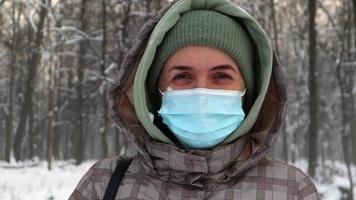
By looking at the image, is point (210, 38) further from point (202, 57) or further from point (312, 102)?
point (312, 102)

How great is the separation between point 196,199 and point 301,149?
205 ft

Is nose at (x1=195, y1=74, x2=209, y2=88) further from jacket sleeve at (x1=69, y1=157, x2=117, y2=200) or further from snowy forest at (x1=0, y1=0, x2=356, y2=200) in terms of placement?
snowy forest at (x1=0, y1=0, x2=356, y2=200)

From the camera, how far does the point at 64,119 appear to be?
4003 centimetres

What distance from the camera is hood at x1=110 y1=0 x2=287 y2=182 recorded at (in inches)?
79.3

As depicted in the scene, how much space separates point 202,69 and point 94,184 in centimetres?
57

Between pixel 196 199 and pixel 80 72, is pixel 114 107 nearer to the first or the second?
pixel 196 199

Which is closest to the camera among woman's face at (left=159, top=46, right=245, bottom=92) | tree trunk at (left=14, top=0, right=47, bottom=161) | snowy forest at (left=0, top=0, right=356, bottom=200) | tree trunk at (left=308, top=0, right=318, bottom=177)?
woman's face at (left=159, top=46, right=245, bottom=92)

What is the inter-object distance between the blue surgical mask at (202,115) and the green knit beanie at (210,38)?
11 cm

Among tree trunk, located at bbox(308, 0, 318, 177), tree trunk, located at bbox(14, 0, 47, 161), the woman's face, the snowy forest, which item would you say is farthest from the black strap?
tree trunk, located at bbox(14, 0, 47, 161)

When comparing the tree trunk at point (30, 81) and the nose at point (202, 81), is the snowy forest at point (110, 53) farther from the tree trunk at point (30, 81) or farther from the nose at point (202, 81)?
the nose at point (202, 81)

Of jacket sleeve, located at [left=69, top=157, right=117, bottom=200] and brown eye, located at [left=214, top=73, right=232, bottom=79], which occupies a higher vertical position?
brown eye, located at [left=214, top=73, right=232, bottom=79]

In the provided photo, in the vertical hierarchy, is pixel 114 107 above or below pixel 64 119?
above

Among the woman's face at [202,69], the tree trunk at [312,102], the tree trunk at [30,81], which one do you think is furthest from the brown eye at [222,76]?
the tree trunk at [30,81]

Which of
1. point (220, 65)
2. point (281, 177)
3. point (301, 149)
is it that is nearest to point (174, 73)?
point (220, 65)
